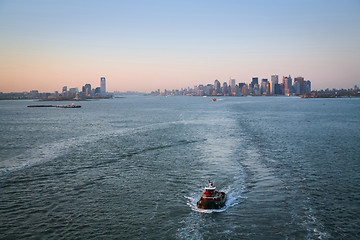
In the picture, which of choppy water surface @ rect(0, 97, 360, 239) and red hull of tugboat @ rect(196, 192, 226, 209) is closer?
choppy water surface @ rect(0, 97, 360, 239)

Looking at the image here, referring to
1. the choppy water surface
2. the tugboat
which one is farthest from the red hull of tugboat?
the choppy water surface

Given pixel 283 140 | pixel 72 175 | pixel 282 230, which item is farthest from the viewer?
pixel 283 140

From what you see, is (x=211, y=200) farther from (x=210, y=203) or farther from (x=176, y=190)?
(x=176, y=190)

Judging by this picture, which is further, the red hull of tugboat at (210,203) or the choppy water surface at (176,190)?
the red hull of tugboat at (210,203)

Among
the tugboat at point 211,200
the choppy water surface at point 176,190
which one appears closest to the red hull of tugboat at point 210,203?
the tugboat at point 211,200

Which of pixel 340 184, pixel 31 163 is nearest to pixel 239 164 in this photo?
pixel 340 184

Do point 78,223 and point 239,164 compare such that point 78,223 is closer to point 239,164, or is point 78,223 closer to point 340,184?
point 239,164

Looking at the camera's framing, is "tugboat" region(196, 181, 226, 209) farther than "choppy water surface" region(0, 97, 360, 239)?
Yes

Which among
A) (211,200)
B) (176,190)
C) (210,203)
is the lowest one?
(176,190)

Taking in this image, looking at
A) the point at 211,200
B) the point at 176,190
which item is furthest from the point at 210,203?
the point at 176,190

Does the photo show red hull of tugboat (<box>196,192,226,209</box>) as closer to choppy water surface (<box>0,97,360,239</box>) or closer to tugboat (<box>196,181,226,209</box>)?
tugboat (<box>196,181,226,209</box>)

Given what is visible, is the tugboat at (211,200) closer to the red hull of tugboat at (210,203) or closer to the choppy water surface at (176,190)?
the red hull of tugboat at (210,203)
